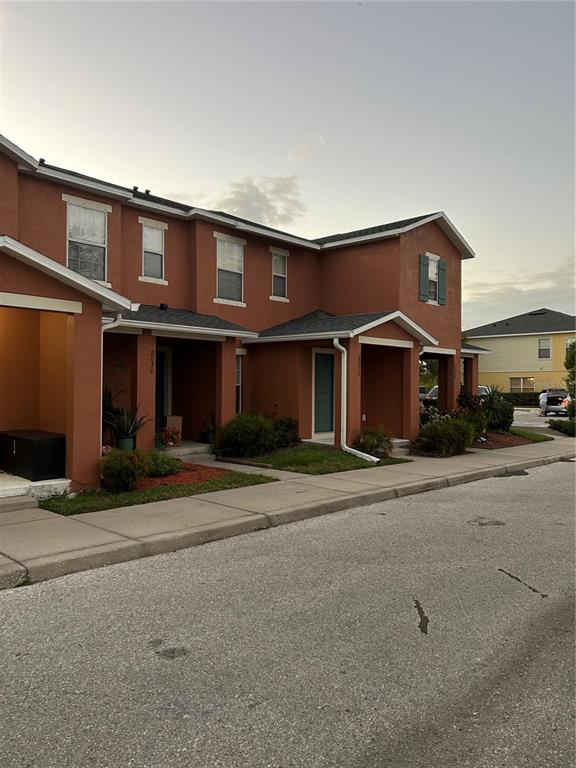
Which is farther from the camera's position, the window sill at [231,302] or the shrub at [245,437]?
the window sill at [231,302]

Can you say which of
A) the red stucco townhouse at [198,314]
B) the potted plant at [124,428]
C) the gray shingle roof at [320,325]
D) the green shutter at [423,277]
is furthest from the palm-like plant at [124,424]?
the green shutter at [423,277]

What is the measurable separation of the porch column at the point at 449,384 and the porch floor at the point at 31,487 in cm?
1470

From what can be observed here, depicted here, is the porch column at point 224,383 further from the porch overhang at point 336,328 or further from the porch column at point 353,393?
the porch column at point 353,393

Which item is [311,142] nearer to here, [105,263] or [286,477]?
[105,263]

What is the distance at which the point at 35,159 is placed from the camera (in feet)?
39.5

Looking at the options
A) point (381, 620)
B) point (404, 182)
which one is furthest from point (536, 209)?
point (381, 620)

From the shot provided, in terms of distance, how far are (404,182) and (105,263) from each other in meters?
9.12

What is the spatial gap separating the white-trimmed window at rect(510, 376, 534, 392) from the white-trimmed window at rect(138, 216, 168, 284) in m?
37.0

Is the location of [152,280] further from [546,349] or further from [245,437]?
[546,349]

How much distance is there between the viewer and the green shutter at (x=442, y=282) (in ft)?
64.6

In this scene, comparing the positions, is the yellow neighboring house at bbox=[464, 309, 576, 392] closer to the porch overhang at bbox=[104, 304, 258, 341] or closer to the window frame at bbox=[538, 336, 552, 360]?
the window frame at bbox=[538, 336, 552, 360]

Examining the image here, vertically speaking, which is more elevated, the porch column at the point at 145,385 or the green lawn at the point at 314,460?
the porch column at the point at 145,385

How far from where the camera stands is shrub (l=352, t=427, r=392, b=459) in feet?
47.0

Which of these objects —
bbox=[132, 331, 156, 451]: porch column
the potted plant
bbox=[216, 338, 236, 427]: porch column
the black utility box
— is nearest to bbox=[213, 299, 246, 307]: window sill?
bbox=[216, 338, 236, 427]: porch column
